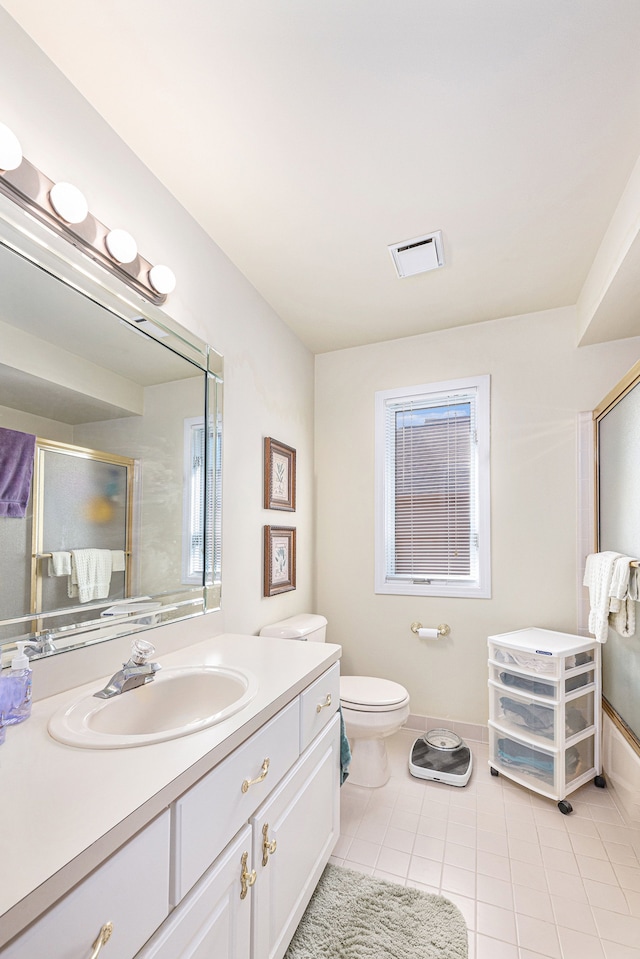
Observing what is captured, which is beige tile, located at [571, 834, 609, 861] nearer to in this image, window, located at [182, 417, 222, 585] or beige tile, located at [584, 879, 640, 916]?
beige tile, located at [584, 879, 640, 916]

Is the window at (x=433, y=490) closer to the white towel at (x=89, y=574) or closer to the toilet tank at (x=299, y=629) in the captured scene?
the toilet tank at (x=299, y=629)

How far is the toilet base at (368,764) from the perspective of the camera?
2.18m

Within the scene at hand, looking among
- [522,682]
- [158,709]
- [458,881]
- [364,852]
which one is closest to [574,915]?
[458,881]

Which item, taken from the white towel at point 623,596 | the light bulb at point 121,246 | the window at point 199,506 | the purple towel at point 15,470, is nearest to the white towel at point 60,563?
the purple towel at point 15,470

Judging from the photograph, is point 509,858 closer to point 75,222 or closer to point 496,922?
point 496,922

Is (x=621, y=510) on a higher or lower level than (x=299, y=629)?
higher

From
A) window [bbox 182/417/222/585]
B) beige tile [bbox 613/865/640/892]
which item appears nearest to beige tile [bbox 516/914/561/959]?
beige tile [bbox 613/865/640/892]

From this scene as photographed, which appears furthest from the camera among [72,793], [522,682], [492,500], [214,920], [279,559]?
[492,500]

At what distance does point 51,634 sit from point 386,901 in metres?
1.35

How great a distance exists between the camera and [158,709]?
1.30 metres

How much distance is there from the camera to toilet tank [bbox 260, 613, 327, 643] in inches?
89.0

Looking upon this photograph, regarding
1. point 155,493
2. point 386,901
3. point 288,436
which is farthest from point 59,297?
point 386,901

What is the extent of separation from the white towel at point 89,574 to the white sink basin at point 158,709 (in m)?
0.28

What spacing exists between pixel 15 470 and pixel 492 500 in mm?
2306
